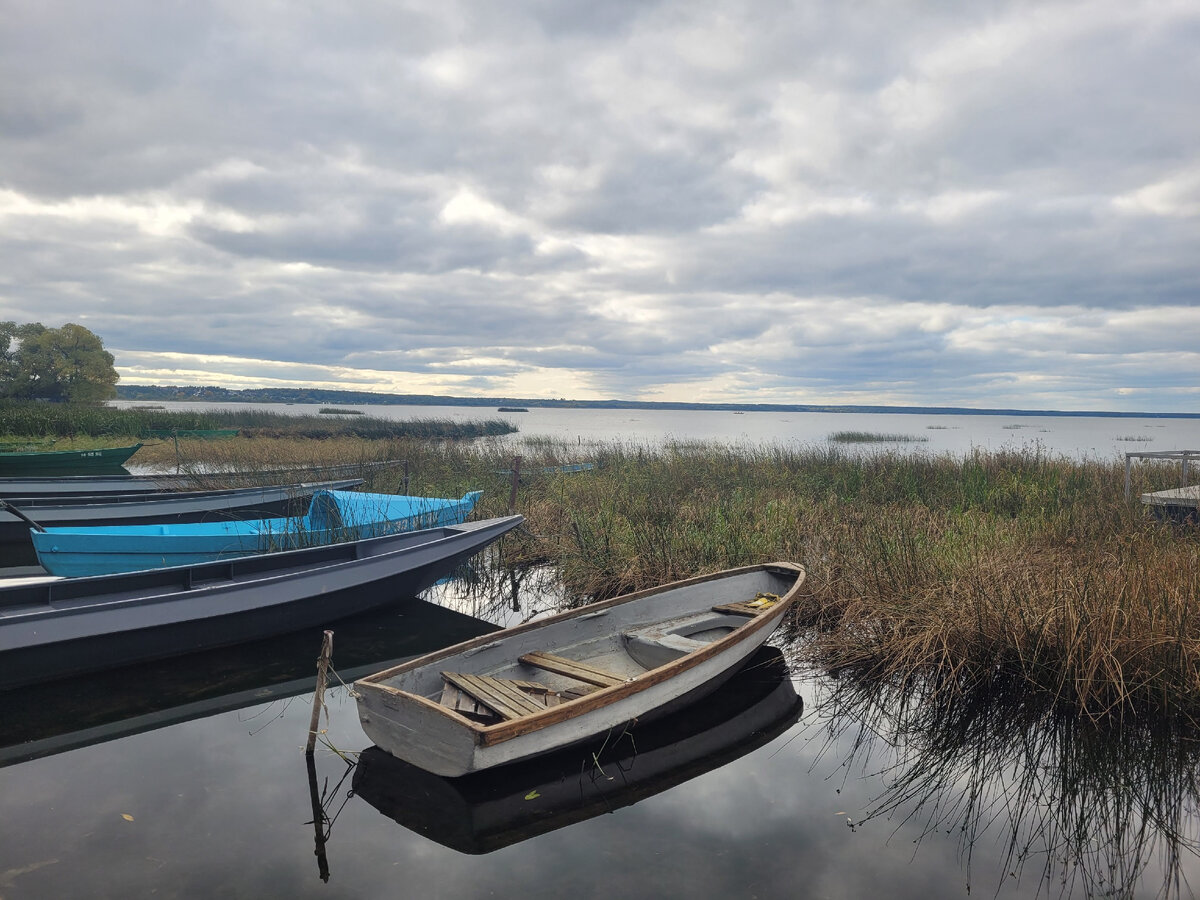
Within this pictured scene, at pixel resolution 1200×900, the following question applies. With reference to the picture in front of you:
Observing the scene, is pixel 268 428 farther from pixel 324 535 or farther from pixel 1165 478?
pixel 1165 478

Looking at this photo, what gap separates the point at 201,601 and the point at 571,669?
3.76 meters

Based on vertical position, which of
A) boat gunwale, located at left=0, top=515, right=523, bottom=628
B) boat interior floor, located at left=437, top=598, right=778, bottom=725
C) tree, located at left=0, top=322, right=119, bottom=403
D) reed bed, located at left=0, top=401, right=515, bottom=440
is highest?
tree, located at left=0, top=322, right=119, bottom=403

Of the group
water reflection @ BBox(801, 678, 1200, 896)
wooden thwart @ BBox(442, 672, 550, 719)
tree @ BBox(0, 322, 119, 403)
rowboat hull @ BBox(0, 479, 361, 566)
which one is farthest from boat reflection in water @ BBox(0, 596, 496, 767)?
tree @ BBox(0, 322, 119, 403)

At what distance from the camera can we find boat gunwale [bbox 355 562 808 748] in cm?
423

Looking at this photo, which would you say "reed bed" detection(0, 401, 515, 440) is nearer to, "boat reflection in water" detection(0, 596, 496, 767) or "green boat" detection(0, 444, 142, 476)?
"green boat" detection(0, 444, 142, 476)

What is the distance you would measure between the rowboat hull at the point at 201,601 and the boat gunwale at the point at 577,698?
112 inches

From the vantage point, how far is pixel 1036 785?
188 inches

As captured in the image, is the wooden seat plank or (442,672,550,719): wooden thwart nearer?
(442,672,550,719): wooden thwart

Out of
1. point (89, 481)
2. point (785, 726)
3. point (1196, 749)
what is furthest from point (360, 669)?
point (89, 481)

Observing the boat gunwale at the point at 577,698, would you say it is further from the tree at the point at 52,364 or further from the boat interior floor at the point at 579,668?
the tree at the point at 52,364

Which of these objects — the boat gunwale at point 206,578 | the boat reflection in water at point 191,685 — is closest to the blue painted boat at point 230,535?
the boat gunwale at point 206,578

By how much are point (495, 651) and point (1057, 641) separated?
431 centimetres

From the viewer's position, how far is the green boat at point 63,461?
1822 cm

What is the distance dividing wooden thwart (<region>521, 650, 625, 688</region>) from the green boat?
1723 centimetres
